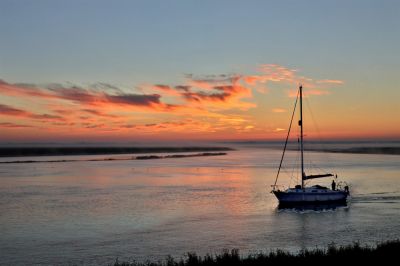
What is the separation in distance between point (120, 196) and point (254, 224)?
780 inches

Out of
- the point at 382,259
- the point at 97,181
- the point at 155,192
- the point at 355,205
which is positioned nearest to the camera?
the point at 382,259

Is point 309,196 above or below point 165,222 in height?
Answer: above

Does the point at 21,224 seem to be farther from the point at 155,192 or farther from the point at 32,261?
the point at 155,192

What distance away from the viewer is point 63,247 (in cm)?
2555

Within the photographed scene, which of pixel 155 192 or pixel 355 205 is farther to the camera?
pixel 155 192

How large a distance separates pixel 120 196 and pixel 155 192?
498 cm

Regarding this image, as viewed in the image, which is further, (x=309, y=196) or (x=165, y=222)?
(x=309, y=196)

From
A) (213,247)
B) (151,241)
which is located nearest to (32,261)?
(151,241)

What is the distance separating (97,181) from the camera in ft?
214

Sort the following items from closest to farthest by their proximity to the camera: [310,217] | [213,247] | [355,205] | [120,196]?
[213,247] → [310,217] → [355,205] → [120,196]

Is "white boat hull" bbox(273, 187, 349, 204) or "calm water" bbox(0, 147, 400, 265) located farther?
"white boat hull" bbox(273, 187, 349, 204)

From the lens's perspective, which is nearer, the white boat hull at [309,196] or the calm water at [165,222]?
the calm water at [165,222]

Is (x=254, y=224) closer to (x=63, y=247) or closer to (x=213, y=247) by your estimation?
(x=213, y=247)

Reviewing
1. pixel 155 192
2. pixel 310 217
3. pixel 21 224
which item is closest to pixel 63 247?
pixel 21 224
